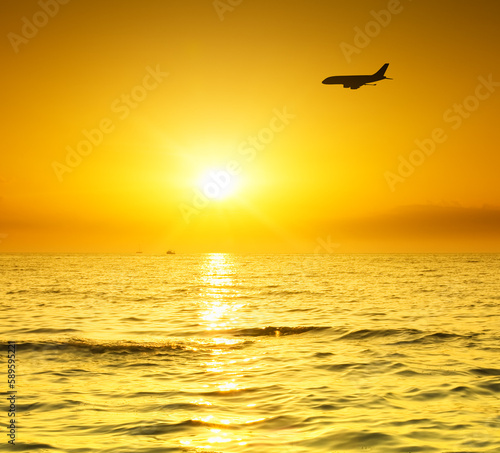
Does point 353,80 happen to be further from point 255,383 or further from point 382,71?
point 255,383

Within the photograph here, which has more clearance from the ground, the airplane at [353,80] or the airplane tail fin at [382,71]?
the airplane tail fin at [382,71]

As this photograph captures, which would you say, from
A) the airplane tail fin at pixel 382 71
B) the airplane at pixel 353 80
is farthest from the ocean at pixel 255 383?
the airplane tail fin at pixel 382 71

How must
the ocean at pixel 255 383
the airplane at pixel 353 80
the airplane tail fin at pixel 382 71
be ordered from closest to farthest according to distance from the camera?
the ocean at pixel 255 383 < the airplane at pixel 353 80 < the airplane tail fin at pixel 382 71

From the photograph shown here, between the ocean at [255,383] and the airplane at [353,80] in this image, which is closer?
the ocean at [255,383]

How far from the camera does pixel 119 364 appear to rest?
19.3 metres

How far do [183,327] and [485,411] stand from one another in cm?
1923

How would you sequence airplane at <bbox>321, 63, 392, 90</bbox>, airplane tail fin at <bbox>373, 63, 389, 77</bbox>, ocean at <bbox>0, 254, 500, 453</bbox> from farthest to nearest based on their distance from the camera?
airplane tail fin at <bbox>373, 63, 389, 77</bbox> → airplane at <bbox>321, 63, 392, 90</bbox> → ocean at <bbox>0, 254, 500, 453</bbox>

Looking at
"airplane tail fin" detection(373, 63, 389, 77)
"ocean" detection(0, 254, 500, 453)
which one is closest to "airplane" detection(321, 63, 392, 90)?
"airplane tail fin" detection(373, 63, 389, 77)

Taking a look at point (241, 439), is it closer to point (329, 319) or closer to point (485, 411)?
point (485, 411)

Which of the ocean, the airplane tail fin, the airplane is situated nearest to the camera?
the ocean

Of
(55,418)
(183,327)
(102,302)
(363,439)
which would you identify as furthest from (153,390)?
(102,302)

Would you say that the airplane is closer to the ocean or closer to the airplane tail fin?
the airplane tail fin

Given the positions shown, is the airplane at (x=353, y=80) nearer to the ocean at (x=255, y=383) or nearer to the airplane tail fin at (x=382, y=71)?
the airplane tail fin at (x=382, y=71)

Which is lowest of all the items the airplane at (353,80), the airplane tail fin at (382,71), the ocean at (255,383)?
the ocean at (255,383)
